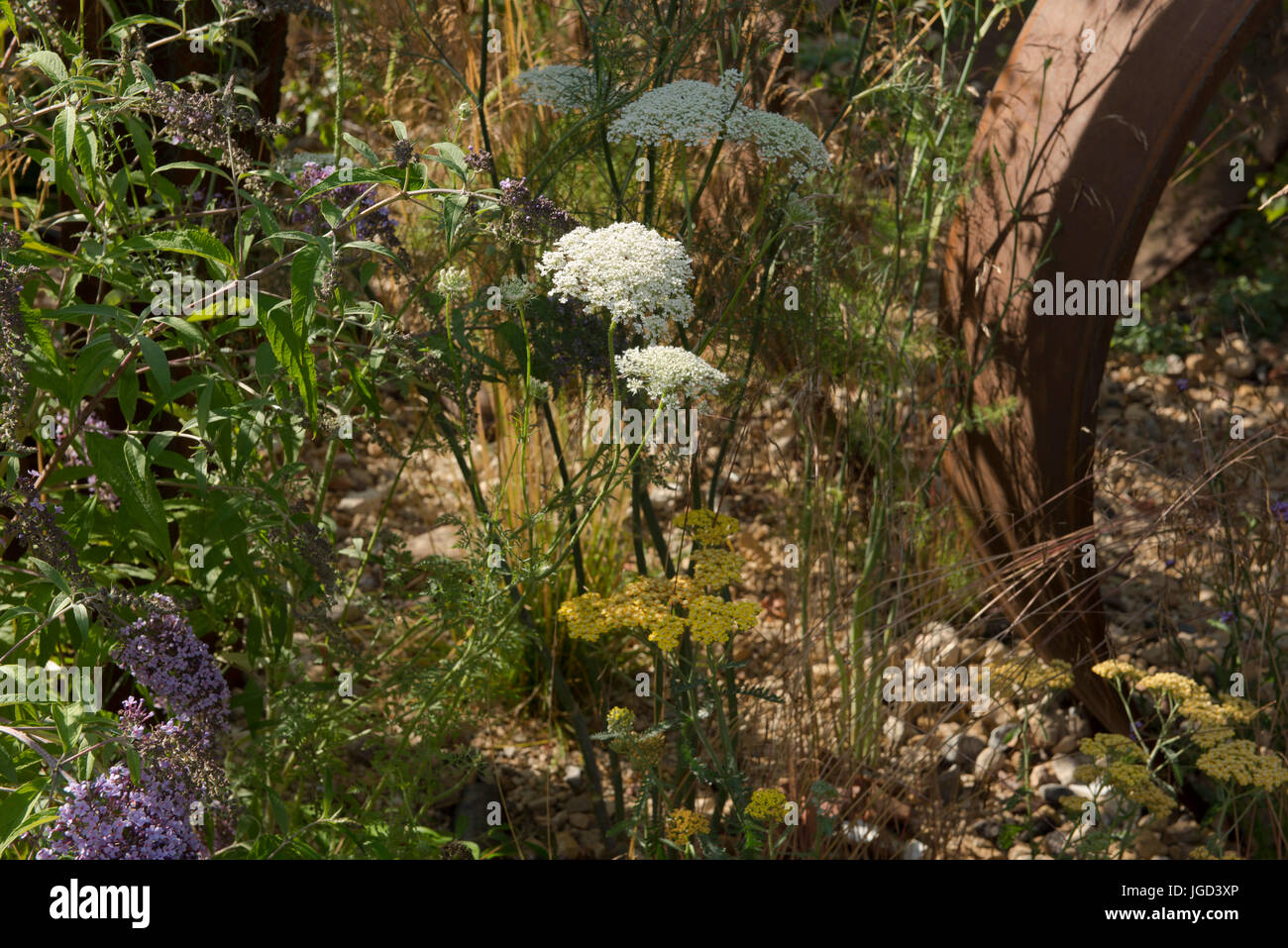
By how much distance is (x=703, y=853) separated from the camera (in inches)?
80.2

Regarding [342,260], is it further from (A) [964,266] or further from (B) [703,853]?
(A) [964,266]

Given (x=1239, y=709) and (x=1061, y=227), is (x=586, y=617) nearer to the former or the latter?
(x=1239, y=709)

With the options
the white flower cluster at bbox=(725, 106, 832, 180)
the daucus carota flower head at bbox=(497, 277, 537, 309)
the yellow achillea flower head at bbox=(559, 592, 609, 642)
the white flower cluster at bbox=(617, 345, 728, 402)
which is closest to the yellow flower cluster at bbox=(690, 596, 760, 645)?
the yellow achillea flower head at bbox=(559, 592, 609, 642)

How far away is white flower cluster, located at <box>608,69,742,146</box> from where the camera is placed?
2104 mm

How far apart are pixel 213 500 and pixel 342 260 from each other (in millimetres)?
545

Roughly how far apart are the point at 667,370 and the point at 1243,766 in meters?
1.32

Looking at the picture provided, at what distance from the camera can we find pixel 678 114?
214 centimetres

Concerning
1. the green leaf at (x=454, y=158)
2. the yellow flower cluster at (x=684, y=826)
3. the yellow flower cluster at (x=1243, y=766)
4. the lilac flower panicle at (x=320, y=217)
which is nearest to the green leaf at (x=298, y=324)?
the green leaf at (x=454, y=158)

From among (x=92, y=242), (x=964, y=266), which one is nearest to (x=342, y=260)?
(x=92, y=242)

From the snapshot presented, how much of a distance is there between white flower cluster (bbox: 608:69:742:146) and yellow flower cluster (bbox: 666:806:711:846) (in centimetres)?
120

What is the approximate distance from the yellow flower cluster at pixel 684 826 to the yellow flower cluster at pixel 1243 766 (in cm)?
94

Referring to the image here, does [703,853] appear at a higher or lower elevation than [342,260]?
lower

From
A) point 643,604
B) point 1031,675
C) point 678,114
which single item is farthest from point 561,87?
point 1031,675

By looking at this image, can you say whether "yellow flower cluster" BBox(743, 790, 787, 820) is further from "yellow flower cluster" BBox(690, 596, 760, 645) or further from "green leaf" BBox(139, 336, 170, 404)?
"green leaf" BBox(139, 336, 170, 404)
